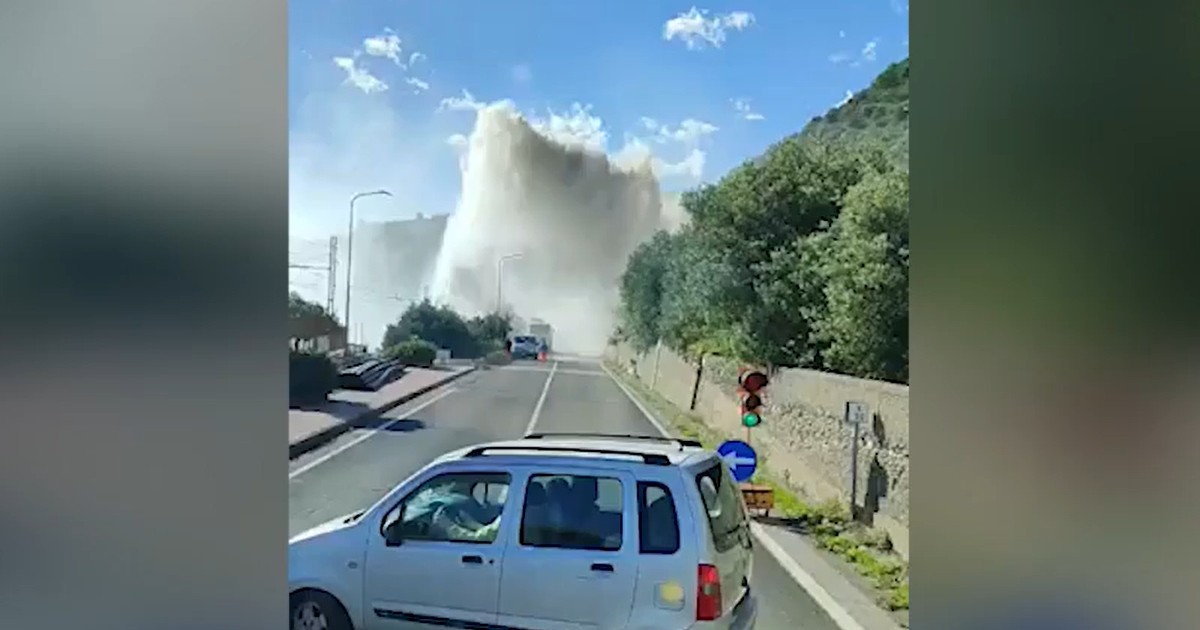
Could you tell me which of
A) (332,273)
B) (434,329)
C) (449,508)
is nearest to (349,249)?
(332,273)

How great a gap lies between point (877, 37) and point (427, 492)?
1036 millimetres

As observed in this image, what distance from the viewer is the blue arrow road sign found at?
1402 millimetres

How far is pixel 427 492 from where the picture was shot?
141 cm

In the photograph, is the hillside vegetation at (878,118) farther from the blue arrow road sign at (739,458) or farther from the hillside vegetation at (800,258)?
the blue arrow road sign at (739,458)

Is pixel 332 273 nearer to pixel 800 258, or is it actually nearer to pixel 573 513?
pixel 573 513

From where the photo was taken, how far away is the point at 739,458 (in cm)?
141

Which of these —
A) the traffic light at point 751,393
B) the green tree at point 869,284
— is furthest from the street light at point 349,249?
the green tree at point 869,284

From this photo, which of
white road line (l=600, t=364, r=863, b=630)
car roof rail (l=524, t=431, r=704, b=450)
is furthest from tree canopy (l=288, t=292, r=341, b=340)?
white road line (l=600, t=364, r=863, b=630)

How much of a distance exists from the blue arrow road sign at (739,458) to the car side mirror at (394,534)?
1.73 ft

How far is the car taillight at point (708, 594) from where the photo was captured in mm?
1320

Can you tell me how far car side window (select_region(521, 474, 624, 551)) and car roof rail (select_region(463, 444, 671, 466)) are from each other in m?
0.04

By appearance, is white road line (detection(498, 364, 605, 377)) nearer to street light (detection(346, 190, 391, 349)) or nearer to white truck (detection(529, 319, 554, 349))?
white truck (detection(529, 319, 554, 349))
